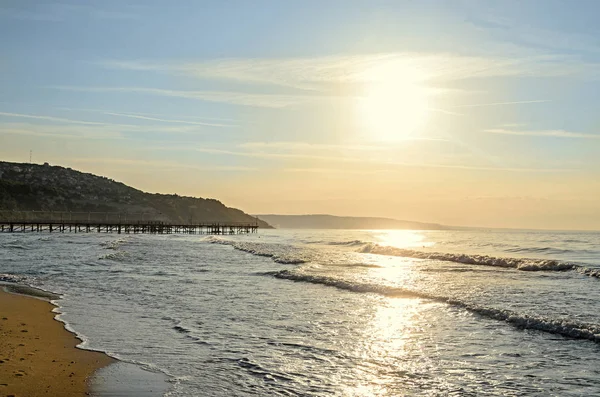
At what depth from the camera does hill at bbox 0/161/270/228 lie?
14612 centimetres

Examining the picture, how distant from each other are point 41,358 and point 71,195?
558 ft

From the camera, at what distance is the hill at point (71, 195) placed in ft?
479

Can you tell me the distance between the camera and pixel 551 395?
25.1 ft

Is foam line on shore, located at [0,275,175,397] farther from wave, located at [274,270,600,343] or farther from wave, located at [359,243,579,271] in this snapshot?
wave, located at [359,243,579,271]

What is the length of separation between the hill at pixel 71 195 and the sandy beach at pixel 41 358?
441 feet

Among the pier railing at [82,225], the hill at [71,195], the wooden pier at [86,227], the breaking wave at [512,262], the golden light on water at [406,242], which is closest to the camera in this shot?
the breaking wave at [512,262]

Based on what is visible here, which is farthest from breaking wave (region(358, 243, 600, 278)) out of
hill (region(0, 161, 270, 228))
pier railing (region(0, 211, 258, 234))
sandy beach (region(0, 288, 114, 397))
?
hill (region(0, 161, 270, 228))

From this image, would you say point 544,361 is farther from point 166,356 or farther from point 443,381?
point 166,356

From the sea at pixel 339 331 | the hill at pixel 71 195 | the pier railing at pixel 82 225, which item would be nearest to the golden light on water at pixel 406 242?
the pier railing at pixel 82 225

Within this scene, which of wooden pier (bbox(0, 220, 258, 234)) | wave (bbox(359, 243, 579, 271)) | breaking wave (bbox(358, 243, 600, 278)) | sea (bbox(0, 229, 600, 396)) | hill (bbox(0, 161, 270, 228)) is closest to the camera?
sea (bbox(0, 229, 600, 396))

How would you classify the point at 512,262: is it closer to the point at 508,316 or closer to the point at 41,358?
the point at 508,316

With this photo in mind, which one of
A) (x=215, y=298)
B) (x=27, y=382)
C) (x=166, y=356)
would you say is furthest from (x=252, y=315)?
(x=27, y=382)

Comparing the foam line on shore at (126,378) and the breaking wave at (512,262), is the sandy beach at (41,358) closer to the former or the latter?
the foam line on shore at (126,378)

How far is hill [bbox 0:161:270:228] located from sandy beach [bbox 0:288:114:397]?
5288 inches
